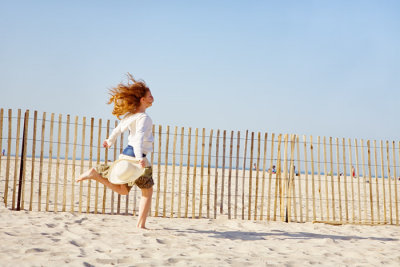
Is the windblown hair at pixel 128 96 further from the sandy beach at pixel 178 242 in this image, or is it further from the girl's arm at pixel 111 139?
the sandy beach at pixel 178 242

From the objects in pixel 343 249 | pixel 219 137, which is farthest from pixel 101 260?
pixel 219 137

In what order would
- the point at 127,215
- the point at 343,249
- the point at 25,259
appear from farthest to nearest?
the point at 127,215, the point at 343,249, the point at 25,259

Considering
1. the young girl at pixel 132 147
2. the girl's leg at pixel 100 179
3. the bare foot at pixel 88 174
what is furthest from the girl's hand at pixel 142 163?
the bare foot at pixel 88 174

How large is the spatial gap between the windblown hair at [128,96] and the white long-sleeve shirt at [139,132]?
104 mm

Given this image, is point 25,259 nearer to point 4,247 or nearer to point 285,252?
point 4,247

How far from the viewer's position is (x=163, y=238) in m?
4.00

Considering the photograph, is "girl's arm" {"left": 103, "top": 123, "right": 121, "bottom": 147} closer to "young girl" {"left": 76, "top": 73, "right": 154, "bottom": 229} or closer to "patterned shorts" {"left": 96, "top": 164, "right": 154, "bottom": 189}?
"young girl" {"left": 76, "top": 73, "right": 154, "bottom": 229}

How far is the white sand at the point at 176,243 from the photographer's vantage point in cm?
308

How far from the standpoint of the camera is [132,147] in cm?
412

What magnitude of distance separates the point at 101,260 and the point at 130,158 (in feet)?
4.26

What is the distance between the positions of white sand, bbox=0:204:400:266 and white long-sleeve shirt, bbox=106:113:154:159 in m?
0.93

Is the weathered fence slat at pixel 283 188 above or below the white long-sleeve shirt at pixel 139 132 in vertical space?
below

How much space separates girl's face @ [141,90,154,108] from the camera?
14.2 ft

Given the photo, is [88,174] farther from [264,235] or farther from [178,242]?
[264,235]
